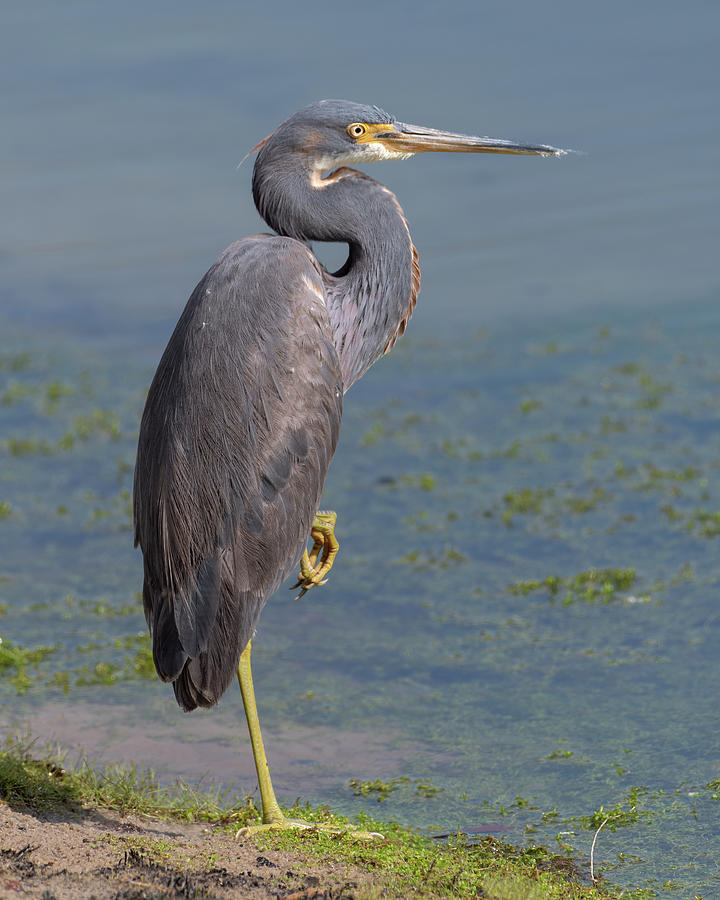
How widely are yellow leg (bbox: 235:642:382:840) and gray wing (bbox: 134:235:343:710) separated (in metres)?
0.10

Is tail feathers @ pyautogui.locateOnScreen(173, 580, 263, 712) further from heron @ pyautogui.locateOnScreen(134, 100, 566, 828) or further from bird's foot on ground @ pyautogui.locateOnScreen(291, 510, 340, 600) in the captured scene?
bird's foot on ground @ pyautogui.locateOnScreen(291, 510, 340, 600)

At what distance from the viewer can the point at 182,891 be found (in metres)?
4.30

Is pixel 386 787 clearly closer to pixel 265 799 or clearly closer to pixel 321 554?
pixel 265 799

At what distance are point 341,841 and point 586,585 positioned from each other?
321 centimetres

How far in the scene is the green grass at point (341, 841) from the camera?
4855 mm

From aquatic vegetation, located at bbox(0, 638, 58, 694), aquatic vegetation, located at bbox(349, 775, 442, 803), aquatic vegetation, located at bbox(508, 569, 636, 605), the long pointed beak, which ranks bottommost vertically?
aquatic vegetation, located at bbox(0, 638, 58, 694)

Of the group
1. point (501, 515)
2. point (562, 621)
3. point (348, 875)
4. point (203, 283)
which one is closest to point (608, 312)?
point (501, 515)

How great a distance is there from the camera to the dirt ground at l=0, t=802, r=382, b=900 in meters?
4.35

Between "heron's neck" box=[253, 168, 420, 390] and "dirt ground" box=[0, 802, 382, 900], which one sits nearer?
"dirt ground" box=[0, 802, 382, 900]

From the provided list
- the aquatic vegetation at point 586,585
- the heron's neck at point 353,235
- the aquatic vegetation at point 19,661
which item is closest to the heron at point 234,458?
the heron's neck at point 353,235

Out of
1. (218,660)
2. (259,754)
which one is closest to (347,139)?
(218,660)

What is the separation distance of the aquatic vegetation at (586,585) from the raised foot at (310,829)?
290cm

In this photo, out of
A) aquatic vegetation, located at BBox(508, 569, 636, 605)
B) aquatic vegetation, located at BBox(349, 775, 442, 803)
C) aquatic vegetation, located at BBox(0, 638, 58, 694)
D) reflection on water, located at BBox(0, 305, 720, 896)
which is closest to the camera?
aquatic vegetation, located at BBox(349, 775, 442, 803)

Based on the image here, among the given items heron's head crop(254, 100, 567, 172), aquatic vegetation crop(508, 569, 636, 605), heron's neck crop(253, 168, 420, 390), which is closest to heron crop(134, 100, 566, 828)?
heron's neck crop(253, 168, 420, 390)
